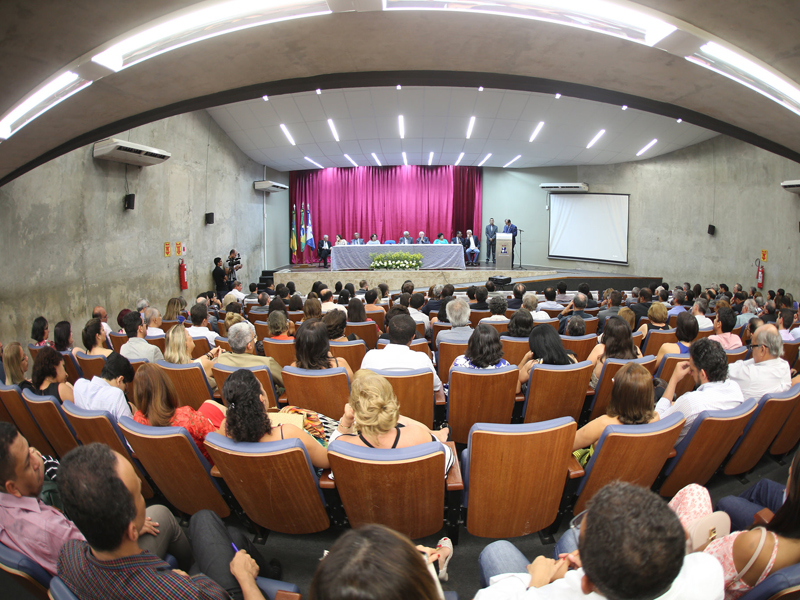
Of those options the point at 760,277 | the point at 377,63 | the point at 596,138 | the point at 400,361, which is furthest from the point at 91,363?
the point at 596,138

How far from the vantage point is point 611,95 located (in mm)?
4969

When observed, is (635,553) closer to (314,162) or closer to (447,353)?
(447,353)

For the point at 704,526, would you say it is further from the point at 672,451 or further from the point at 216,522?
the point at 216,522

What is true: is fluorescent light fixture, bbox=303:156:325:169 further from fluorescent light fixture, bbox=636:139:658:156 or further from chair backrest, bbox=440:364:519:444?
chair backrest, bbox=440:364:519:444

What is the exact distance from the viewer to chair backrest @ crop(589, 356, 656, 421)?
3000 millimetres

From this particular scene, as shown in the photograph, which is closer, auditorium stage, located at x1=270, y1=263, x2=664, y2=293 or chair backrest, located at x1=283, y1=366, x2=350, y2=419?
chair backrest, located at x1=283, y1=366, x2=350, y2=419

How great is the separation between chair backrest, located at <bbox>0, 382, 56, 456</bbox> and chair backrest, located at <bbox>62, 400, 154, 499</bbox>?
1.79 feet

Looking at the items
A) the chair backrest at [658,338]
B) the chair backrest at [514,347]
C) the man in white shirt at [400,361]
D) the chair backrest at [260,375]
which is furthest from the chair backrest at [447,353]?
the chair backrest at [658,338]

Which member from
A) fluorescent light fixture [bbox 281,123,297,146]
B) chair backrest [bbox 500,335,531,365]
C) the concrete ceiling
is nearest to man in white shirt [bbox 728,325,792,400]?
chair backrest [bbox 500,335,531,365]

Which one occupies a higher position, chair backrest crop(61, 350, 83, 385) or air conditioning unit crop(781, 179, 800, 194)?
air conditioning unit crop(781, 179, 800, 194)

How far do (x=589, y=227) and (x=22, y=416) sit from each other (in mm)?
15399

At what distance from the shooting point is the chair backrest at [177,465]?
73.4 inches

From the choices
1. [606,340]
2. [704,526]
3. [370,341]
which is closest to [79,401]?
[370,341]

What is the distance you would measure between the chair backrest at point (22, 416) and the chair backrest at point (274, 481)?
1519 millimetres
